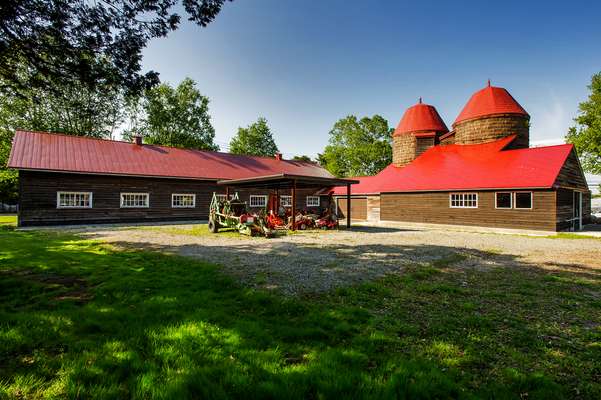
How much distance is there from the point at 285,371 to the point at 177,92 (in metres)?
48.0

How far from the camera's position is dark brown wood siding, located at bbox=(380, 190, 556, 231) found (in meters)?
16.5

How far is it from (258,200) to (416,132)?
17071 mm

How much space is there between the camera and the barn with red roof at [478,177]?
56.8 feet

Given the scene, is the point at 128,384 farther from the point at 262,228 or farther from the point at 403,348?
the point at 262,228

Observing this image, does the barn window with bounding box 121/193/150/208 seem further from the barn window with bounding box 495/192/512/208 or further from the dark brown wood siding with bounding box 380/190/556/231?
the barn window with bounding box 495/192/512/208

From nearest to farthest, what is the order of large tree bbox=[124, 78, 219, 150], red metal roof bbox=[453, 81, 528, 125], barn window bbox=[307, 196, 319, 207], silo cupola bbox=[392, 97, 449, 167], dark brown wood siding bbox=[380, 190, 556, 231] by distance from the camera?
dark brown wood siding bbox=[380, 190, 556, 231], red metal roof bbox=[453, 81, 528, 125], silo cupola bbox=[392, 97, 449, 167], barn window bbox=[307, 196, 319, 207], large tree bbox=[124, 78, 219, 150]

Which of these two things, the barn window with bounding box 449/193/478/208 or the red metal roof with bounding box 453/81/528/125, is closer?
the barn window with bounding box 449/193/478/208

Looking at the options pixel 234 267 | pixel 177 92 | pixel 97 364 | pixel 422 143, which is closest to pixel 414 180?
A: pixel 422 143

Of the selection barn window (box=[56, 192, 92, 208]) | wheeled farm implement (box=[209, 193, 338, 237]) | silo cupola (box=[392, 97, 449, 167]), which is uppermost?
silo cupola (box=[392, 97, 449, 167])

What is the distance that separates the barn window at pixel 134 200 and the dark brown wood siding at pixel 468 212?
18.8 meters

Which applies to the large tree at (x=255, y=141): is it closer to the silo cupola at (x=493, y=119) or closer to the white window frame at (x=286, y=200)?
the white window frame at (x=286, y=200)

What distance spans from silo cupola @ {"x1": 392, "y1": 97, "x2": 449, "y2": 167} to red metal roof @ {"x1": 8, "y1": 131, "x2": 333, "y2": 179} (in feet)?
42.9

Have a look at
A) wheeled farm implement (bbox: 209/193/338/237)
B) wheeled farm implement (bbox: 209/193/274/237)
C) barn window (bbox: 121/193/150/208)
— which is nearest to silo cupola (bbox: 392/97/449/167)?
wheeled farm implement (bbox: 209/193/338/237)

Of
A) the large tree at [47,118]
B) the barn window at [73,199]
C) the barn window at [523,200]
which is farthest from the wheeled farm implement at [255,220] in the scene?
the large tree at [47,118]
